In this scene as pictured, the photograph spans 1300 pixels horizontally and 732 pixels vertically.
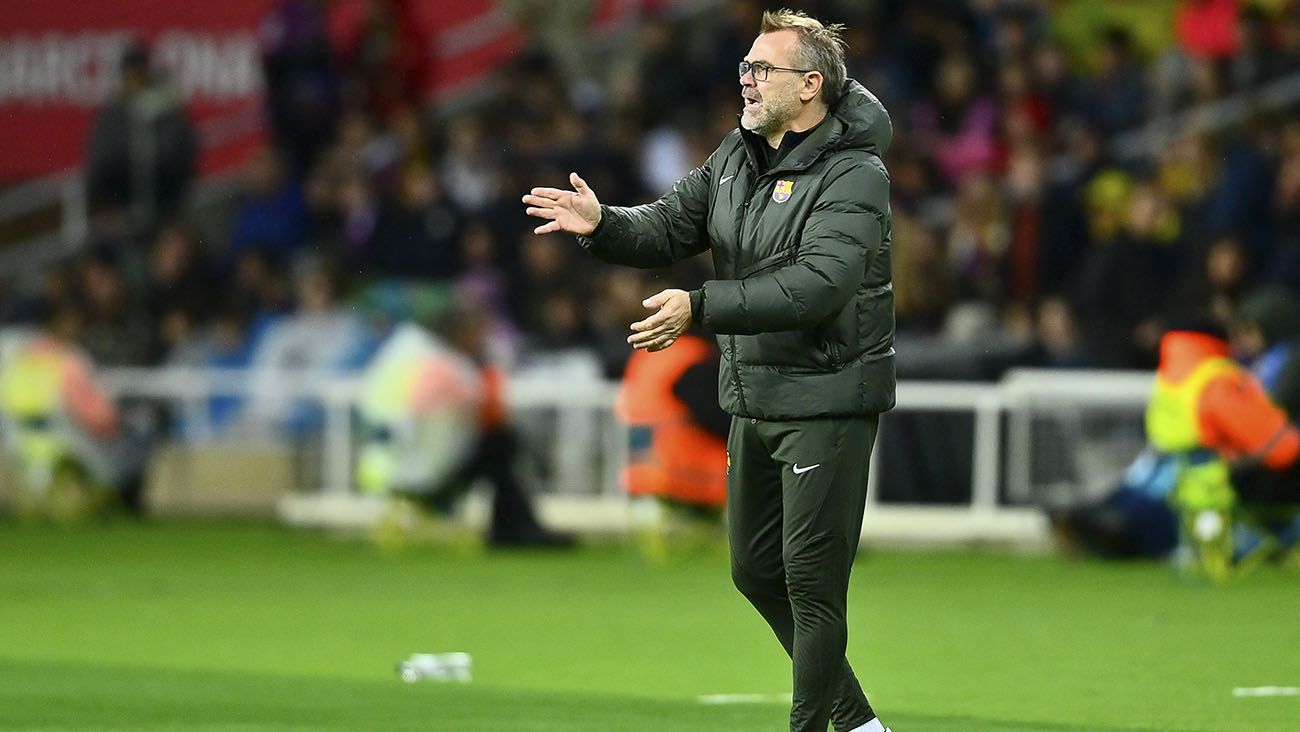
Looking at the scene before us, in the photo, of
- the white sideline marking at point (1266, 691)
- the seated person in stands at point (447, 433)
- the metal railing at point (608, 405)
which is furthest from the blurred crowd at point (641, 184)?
the white sideline marking at point (1266, 691)

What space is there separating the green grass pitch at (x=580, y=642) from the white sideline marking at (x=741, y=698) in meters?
0.11

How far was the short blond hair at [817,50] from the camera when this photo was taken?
309 inches

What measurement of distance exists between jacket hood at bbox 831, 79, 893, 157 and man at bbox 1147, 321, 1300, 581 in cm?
783

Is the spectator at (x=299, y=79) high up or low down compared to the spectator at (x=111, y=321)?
up

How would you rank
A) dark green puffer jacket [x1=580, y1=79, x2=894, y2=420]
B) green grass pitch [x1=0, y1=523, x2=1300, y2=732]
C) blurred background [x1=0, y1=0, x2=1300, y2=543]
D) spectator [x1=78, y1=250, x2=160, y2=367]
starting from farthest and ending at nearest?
spectator [x1=78, y1=250, x2=160, y2=367]
blurred background [x1=0, y1=0, x2=1300, y2=543]
green grass pitch [x1=0, y1=523, x2=1300, y2=732]
dark green puffer jacket [x1=580, y1=79, x2=894, y2=420]

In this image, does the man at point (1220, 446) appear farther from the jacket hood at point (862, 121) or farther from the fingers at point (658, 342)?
the fingers at point (658, 342)

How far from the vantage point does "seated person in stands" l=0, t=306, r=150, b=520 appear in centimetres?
2078

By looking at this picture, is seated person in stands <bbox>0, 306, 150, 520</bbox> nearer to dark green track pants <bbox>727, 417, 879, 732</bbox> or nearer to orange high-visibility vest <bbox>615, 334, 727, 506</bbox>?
orange high-visibility vest <bbox>615, 334, 727, 506</bbox>

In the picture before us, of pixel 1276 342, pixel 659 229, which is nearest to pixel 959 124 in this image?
pixel 1276 342

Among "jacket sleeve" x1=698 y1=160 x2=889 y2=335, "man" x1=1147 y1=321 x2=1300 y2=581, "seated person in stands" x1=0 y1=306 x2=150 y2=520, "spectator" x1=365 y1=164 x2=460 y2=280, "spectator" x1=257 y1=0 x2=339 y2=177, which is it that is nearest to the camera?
"jacket sleeve" x1=698 y1=160 x2=889 y2=335

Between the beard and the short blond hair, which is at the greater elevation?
the short blond hair

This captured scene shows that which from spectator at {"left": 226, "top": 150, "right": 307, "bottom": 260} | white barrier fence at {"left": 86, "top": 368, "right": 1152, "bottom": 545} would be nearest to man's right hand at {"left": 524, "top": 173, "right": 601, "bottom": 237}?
white barrier fence at {"left": 86, "top": 368, "right": 1152, "bottom": 545}

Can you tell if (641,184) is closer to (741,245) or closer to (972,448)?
(972,448)

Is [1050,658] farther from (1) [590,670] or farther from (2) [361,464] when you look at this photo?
(2) [361,464]
